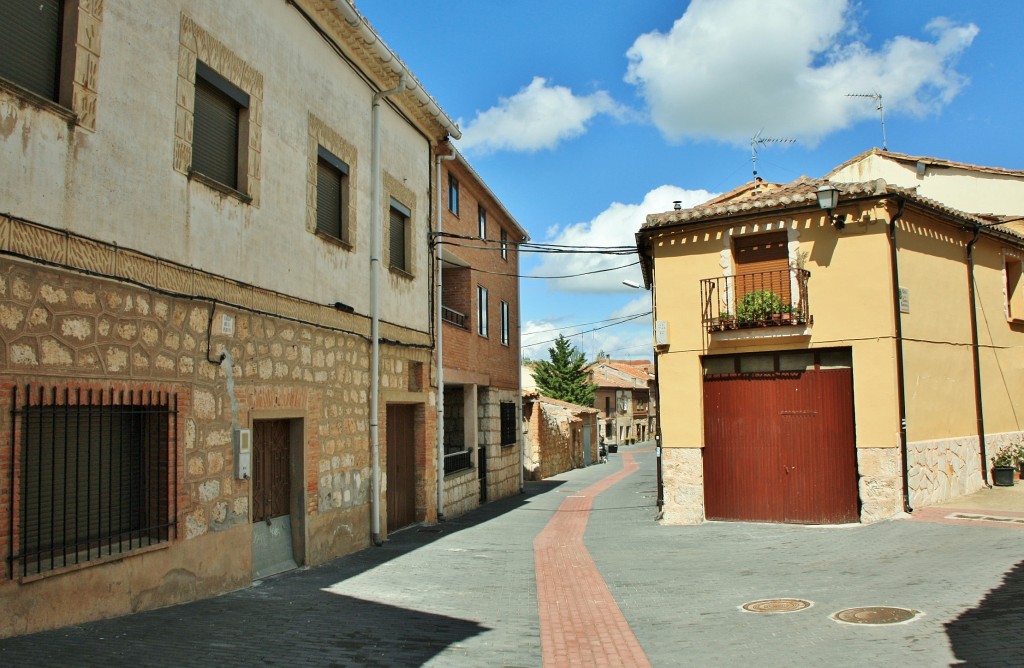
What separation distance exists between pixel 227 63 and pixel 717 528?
10196 millimetres

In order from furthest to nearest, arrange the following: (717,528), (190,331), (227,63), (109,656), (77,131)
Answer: (717,528) → (227,63) → (190,331) → (77,131) → (109,656)

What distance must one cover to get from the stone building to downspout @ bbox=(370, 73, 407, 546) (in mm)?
38

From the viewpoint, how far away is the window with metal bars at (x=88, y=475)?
5.53 m

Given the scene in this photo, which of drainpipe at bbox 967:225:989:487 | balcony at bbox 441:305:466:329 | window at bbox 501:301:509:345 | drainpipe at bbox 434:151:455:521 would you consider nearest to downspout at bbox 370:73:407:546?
drainpipe at bbox 434:151:455:521

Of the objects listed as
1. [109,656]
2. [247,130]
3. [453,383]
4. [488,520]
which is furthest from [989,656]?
[453,383]

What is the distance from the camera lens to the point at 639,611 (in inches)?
295

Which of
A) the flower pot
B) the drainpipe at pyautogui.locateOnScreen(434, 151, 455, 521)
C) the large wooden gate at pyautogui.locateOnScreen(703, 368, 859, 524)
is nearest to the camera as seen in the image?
the large wooden gate at pyautogui.locateOnScreen(703, 368, 859, 524)

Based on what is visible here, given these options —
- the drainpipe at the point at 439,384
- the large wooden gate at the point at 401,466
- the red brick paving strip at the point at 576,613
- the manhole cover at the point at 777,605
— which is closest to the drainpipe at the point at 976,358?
the red brick paving strip at the point at 576,613

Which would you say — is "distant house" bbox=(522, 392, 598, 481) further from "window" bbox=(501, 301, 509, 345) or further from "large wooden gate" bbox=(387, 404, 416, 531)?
"large wooden gate" bbox=(387, 404, 416, 531)

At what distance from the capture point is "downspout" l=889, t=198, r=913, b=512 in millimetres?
12086

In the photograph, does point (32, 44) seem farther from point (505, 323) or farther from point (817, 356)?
point (505, 323)

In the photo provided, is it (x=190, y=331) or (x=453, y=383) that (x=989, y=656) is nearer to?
(x=190, y=331)

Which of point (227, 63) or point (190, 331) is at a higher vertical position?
point (227, 63)

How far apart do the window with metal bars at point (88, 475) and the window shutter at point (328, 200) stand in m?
3.93
